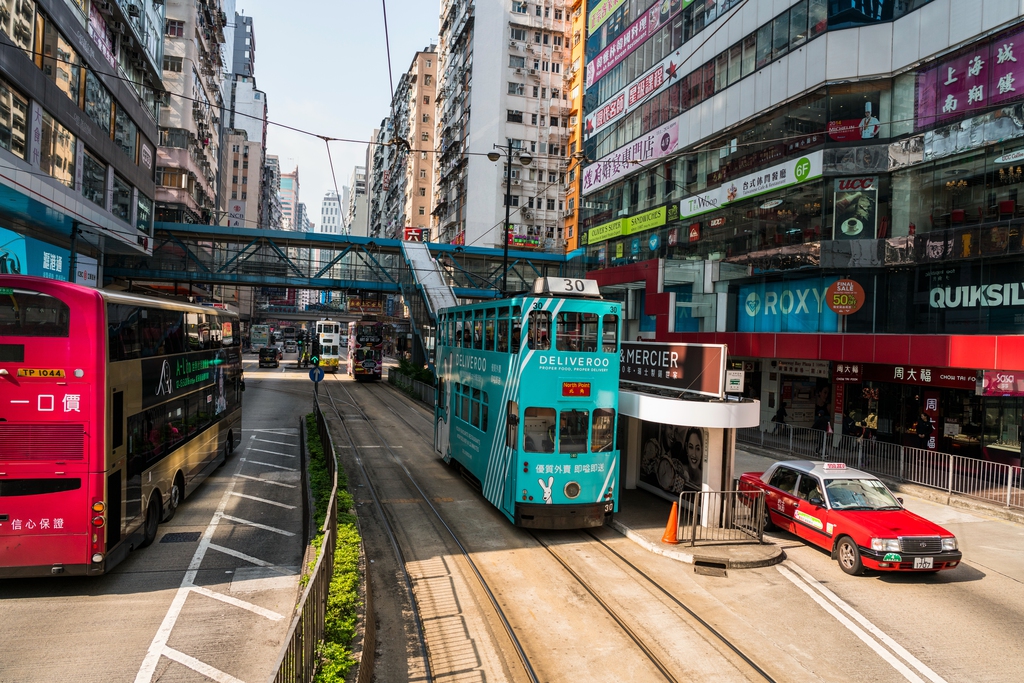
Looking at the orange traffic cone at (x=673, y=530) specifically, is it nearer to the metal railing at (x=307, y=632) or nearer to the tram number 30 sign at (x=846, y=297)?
the metal railing at (x=307, y=632)

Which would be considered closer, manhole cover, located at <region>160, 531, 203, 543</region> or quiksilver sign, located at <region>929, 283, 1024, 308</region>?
manhole cover, located at <region>160, 531, 203, 543</region>

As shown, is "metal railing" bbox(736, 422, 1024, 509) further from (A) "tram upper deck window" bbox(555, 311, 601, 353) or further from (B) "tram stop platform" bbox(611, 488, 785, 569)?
(A) "tram upper deck window" bbox(555, 311, 601, 353)

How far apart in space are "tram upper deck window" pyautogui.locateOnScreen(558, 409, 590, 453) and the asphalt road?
499cm

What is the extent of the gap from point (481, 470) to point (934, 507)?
11.1 metres

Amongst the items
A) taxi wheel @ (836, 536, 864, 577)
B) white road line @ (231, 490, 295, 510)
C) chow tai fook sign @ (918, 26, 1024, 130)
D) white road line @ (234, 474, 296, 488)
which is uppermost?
chow tai fook sign @ (918, 26, 1024, 130)

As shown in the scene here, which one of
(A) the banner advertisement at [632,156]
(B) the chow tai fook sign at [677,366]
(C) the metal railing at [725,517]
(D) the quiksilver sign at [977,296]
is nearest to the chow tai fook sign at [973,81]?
(D) the quiksilver sign at [977,296]

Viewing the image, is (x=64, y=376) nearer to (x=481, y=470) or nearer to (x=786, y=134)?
(x=481, y=470)

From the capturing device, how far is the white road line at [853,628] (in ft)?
25.6

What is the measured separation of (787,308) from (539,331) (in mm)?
17189

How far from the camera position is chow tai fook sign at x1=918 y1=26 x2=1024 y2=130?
730 inches

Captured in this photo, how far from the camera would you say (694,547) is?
39.6ft

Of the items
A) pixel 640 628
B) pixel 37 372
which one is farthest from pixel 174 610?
pixel 640 628

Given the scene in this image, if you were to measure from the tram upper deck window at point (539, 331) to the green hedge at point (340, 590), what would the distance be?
4399 millimetres

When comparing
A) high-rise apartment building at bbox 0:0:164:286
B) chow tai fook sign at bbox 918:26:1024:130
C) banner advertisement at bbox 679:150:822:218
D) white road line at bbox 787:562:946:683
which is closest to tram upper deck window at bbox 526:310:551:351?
white road line at bbox 787:562:946:683
